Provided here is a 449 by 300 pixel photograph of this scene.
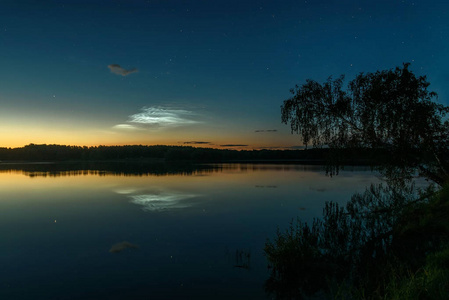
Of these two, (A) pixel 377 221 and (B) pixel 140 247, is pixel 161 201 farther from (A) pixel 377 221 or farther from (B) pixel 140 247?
(A) pixel 377 221

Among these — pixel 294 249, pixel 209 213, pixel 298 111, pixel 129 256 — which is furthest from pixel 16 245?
pixel 298 111

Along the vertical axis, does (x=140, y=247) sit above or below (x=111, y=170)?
below

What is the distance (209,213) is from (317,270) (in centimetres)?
1471

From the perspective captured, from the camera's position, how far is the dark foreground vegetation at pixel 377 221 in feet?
31.2

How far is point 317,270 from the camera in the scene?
35.9ft

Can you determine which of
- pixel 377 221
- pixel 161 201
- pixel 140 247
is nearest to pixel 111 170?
pixel 161 201

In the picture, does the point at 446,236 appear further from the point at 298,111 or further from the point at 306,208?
the point at 306,208

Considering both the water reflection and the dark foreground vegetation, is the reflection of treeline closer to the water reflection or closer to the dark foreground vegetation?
the water reflection

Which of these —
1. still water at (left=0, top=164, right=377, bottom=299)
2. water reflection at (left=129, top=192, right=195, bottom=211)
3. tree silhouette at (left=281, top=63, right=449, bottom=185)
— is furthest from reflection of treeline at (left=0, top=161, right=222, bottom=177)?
tree silhouette at (left=281, top=63, right=449, bottom=185)

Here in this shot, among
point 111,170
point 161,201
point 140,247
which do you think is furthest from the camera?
point 111,170

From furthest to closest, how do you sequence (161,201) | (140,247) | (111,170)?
(111,170), (161,201), (140,247)

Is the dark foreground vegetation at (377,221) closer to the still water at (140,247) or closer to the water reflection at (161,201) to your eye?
the still water at (140,247)

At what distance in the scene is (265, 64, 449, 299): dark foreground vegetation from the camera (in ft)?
31.2

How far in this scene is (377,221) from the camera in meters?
18.1
